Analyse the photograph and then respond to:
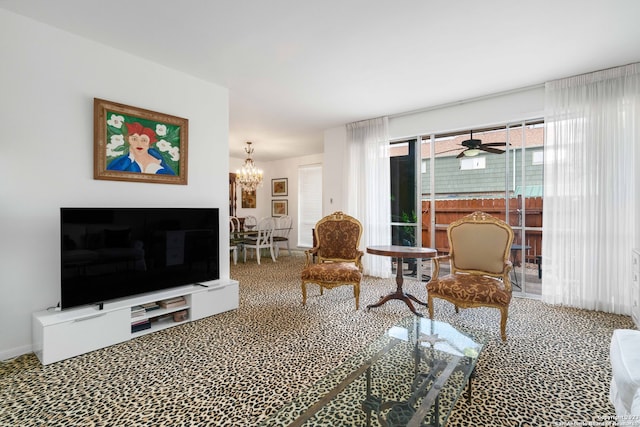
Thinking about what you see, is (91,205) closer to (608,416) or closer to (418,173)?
(608,416)

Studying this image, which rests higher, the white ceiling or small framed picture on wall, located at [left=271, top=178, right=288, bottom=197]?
the white ceiling

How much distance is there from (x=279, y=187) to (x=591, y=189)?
6773mm

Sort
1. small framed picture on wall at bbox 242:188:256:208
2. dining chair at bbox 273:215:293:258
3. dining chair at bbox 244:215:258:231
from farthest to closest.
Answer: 1. small framed picture on wall at bbox 242:188:256:208
2. dining chair at bbox 244:215:258:231
3. dining chair at bbox 273:215:293:258

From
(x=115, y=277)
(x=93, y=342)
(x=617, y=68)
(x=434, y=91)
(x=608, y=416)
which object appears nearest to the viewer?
(x=608, y=416)

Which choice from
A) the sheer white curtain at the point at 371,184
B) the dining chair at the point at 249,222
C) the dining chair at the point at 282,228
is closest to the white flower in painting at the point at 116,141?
the sheer white curtain at the point at 371,184

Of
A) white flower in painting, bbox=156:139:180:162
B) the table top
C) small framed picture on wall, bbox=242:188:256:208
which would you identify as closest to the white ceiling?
white flower in painting, bbox=156:139:180:162

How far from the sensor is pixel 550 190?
3.57 meters

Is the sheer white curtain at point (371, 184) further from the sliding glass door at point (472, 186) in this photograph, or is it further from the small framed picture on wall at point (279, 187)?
the small framed picture on wall at point (279, 187)

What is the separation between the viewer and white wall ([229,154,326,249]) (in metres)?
8.12

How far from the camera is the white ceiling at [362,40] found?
224 centimetres

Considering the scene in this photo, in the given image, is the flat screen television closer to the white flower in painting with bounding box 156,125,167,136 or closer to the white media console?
the white media console

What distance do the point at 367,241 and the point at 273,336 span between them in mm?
2850

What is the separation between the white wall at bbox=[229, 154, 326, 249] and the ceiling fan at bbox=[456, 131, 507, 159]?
392 cm

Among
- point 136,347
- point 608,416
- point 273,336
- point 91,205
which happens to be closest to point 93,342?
point 136,347
